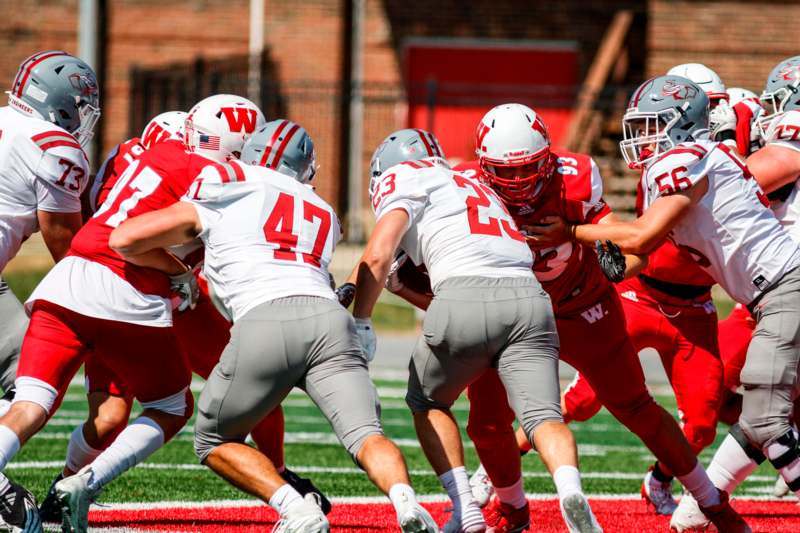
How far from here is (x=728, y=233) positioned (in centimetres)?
530

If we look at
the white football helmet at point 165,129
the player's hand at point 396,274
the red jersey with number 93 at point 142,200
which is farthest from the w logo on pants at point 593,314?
the white football helmet at point 165,129

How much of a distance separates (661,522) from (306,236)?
254 centimetres

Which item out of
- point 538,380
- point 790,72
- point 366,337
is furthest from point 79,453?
point 790,72

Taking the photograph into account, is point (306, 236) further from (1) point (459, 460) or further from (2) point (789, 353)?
(2) point (789, 353)

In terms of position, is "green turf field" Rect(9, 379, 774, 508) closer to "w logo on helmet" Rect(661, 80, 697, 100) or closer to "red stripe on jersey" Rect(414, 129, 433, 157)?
"red stripe on jersey" Rect(414, 129, 433, 157)

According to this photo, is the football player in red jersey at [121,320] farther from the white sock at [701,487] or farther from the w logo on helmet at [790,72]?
the w logo on helmet at [790,72]

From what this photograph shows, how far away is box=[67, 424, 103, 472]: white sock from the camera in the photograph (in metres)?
5.55

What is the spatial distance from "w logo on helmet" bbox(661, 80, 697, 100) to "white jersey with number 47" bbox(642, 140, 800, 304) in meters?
0.23

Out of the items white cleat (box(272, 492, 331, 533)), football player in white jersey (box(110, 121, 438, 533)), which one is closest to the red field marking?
football player in white jersey (box(110, 121, 438, 533))

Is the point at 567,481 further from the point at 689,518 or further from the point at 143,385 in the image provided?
the point at 143,385

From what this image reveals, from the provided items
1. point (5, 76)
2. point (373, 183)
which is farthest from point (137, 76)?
point (373, 183)

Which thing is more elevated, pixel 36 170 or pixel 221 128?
pixel 221 128

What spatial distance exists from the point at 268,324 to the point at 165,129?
177cm

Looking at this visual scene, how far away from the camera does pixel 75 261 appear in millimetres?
5160
